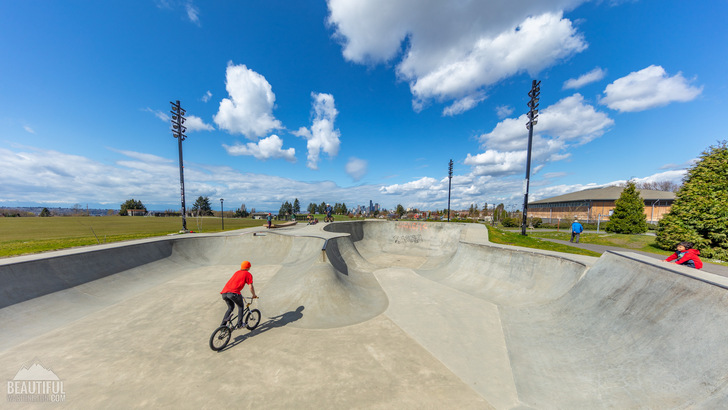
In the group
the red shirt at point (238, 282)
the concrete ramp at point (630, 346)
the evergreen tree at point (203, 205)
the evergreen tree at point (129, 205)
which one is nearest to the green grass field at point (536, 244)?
the concrete ramp at point (630, 346)

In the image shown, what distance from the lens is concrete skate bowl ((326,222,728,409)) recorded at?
3.17 metres

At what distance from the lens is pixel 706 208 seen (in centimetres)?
1068

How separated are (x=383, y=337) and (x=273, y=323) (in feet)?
10.3

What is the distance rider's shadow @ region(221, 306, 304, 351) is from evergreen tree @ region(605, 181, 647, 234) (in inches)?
1080

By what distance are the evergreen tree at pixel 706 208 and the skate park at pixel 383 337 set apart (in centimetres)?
984

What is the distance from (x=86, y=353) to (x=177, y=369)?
7.88 ft

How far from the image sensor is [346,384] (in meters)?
3.83

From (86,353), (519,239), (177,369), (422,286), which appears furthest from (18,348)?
(519,239)

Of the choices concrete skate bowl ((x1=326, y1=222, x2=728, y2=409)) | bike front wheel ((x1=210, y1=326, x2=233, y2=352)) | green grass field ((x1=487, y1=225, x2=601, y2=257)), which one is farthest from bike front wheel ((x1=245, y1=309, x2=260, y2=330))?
green grass field ((x1=487, y1=225, x2=601, y2=257))

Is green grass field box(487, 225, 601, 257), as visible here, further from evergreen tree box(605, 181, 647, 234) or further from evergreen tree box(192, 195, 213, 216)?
evergreen tree box(192, 195, 213, 216)

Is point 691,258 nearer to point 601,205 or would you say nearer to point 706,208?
point 706,208

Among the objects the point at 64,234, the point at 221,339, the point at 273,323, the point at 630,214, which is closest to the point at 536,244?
the point at 273,323

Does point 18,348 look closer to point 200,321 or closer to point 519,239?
point 200,321

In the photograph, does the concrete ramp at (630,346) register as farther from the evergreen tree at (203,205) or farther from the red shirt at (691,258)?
the evergreen tree at (203,205)
